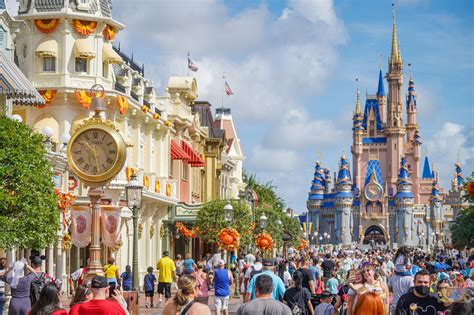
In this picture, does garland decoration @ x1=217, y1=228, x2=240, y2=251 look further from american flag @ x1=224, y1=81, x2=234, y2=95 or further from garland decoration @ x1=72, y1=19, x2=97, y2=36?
american flag @ x1=224, y1=81, x2=234, y2=95

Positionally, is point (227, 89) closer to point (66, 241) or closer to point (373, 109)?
point (66, 241)

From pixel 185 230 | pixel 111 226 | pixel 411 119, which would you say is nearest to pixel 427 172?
pixel 411 119

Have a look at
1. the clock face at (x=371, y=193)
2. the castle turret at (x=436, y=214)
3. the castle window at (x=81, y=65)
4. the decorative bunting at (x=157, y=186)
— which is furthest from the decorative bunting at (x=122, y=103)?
the castle turret at (x=436, y=214)

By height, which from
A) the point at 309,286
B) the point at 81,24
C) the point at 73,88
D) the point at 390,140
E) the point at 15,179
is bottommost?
the point at 309,286

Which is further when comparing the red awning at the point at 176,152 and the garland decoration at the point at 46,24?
the red awning at the point at 176,152

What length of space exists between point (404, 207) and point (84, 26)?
14317 centimetres

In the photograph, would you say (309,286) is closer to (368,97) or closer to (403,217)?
(403,217)

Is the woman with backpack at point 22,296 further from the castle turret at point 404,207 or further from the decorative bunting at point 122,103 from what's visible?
the castle turret at point 404,207

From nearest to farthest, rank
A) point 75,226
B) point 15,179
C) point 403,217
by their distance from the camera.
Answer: point 15,179 → point 75,226 → point 403,217

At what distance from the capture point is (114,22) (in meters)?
36.2

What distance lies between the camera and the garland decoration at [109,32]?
36.4 m

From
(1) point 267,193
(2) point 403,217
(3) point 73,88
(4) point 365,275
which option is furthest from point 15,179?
(2) point 403,217

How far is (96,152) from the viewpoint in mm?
18781

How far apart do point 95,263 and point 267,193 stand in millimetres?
79221
